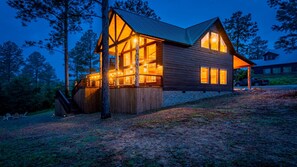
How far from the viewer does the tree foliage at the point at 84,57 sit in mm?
29875

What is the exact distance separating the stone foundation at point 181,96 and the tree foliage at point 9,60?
4669cm

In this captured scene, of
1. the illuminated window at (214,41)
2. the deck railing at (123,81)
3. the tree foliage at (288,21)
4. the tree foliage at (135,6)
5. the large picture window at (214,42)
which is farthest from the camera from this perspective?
the tree foliage at (135,6)

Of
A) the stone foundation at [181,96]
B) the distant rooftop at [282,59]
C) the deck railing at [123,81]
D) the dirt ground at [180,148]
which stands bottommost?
the dirt ground at [180,148]

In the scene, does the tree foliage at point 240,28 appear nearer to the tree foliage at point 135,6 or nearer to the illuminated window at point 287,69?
the illuminated window at point 287,69

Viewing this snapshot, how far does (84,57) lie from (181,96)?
23785 mm

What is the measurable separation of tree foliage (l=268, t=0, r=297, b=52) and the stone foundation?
25.6ft

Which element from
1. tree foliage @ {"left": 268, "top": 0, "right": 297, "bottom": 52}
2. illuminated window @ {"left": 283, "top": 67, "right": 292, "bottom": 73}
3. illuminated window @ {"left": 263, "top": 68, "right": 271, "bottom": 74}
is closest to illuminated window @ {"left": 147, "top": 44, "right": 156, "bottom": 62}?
tree foliage @ {"left": 268, "top": 0, "right": 297, "bottom": 52}

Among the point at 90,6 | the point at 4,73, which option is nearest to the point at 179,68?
the point at 90,6

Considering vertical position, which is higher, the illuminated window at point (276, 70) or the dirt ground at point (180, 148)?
the illuminated window at point (276, 70)

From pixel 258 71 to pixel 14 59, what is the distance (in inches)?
2472

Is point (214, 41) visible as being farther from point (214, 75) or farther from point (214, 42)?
point (214, 75)

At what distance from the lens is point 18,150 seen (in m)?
4.44

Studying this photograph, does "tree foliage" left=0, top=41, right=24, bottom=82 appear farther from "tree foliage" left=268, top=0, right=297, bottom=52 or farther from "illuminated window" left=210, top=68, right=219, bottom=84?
"tree foliage" left=268, top=0, right=297, bottom=52

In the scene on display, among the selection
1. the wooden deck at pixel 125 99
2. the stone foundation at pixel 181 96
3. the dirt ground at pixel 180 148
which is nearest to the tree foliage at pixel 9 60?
the wooden deck at pixel 125 99
